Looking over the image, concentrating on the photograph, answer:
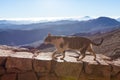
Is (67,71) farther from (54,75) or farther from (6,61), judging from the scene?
(6,61)

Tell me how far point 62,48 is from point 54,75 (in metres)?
1.18

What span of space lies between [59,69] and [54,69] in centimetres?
17

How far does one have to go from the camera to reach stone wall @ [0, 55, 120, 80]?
929 centimetres

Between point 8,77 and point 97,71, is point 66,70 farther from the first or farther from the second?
point 8,77

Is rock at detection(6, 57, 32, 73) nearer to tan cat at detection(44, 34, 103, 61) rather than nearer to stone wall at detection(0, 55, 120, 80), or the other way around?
stone wall at detection(0, 55, 120, 80)

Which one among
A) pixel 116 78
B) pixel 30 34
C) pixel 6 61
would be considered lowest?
pixel 30 34

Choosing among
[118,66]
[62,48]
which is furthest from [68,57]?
[118,66]

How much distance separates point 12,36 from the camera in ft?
561

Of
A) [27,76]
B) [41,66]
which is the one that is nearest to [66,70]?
[41,66]

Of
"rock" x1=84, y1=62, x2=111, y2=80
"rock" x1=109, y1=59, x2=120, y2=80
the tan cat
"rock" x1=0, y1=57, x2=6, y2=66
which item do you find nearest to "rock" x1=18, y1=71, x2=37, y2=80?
"rock" x1=0, y1=57, x2=6, y2=66

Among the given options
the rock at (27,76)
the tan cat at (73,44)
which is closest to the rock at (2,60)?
the rock at (27,76)

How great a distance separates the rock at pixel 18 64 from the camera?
368 inches

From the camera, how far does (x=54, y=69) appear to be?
936 centimetres

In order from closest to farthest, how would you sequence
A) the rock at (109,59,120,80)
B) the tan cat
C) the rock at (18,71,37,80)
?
the rock at (109,59,120,80) < the rock at (18,71,37,80) < the tan cat
